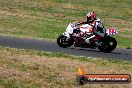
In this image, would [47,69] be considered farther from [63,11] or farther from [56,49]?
[63,11]

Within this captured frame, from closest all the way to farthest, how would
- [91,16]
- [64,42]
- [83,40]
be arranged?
[91,16], [64,42], [83,40]

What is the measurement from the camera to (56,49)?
2059cm

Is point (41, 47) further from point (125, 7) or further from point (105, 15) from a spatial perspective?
point (125, 7)

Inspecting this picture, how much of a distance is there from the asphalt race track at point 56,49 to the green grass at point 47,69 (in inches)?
82.2

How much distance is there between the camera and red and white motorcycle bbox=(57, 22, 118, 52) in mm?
21344

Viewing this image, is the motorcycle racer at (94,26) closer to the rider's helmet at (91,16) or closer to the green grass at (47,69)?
the rider's helmet at (91,16)

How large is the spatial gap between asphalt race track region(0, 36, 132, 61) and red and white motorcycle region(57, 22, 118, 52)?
270 millimetres

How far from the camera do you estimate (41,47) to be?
20.9m

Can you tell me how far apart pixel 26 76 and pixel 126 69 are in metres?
4.65

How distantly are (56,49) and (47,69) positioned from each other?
6.55m

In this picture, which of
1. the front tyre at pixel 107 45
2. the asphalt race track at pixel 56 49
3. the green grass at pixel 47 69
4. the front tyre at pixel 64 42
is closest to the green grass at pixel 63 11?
the asphalt race track at pixel 56 49

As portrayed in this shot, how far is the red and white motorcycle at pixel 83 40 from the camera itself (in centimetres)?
2134

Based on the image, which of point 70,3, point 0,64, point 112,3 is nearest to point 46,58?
point 0,64

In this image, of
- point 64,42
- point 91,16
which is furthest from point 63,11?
point 91,16
